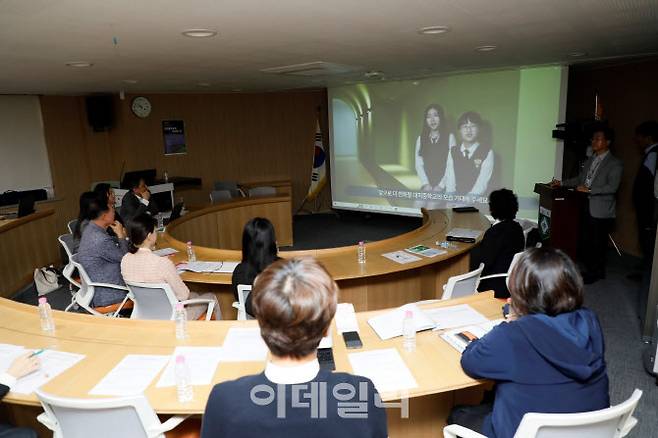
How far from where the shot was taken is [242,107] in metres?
9.95

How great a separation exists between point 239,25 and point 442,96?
544 centimetres

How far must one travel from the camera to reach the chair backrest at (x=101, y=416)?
1772 mm

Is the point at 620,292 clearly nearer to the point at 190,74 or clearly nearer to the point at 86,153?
the point at 190,74

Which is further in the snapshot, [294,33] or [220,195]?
[220,195]

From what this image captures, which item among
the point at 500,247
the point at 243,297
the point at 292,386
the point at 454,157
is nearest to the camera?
the point at 292,386

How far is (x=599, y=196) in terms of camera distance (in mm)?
5387

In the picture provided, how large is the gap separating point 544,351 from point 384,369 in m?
0.72

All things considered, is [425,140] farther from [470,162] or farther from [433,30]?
[433,30]

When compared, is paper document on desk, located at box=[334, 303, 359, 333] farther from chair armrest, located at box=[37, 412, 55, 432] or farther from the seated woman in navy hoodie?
chair armrest, located at box=[37, 412, 55, 432]

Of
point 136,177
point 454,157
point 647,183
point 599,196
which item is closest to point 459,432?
point 599,196

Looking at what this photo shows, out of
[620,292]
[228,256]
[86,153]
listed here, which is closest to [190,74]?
[228,256]

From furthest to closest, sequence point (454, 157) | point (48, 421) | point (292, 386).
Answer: point (454, 157)
point (48, 421)
point (292, 386)

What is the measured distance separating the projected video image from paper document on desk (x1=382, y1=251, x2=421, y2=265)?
348 cm

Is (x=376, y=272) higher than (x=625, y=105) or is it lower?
lower
